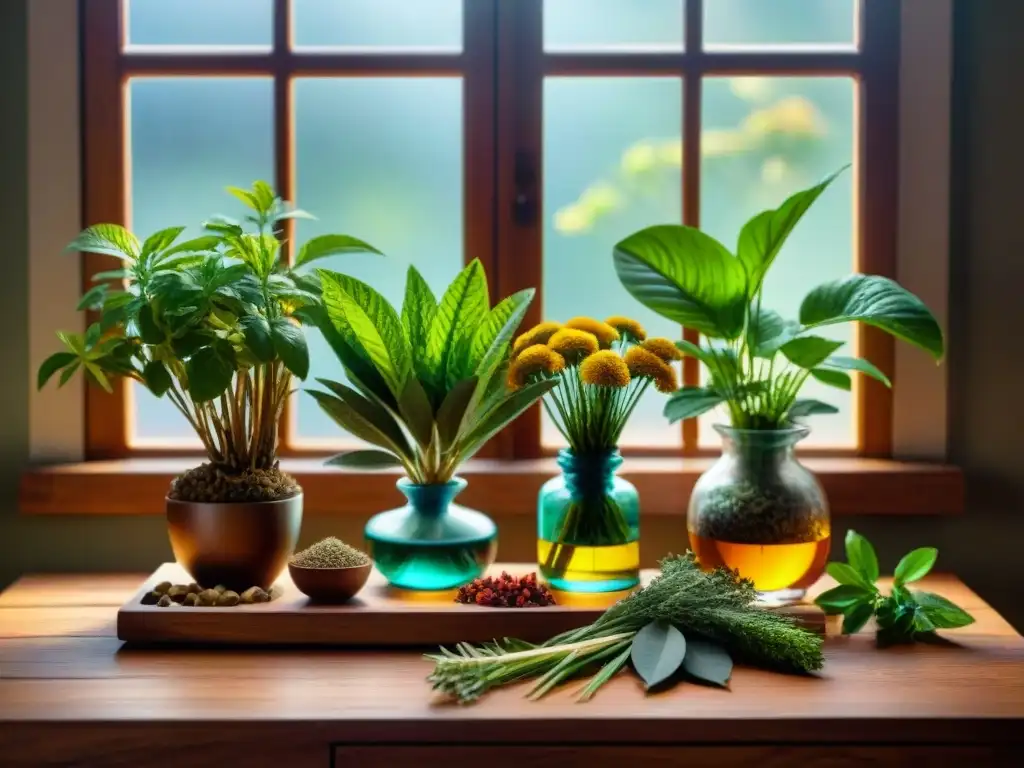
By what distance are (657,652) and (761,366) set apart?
1.44 ft

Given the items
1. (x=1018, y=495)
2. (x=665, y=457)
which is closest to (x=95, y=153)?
(x=665, y=457)

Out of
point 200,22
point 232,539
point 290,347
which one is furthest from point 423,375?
point 200,22

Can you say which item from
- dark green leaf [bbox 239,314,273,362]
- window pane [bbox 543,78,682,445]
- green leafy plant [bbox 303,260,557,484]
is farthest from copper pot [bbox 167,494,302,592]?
window pane [bbox 543,78,682,445]

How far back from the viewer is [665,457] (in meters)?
1.72

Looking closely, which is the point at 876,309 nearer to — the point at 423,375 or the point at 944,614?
the point at 944,614

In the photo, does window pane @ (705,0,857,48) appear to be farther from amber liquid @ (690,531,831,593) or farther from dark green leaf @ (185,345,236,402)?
dark green leaf @ (185,345,236,402)

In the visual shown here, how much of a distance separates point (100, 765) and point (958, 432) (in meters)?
1.31

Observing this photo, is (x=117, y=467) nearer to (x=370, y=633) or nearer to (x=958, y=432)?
(x=370, y=633)

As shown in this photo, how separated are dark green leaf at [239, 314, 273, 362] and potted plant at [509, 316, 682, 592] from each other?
31cm

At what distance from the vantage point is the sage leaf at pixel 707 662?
113 centimetres

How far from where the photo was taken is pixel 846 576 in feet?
4.40

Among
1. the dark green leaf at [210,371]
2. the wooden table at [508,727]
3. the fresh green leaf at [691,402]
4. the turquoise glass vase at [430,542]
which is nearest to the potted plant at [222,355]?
the dark green leaf at [210,371]

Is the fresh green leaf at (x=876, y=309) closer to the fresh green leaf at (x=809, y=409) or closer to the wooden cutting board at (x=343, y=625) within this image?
the fresh green leaf at (x=809, y=409)

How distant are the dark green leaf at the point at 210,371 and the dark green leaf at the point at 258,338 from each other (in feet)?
0.11
